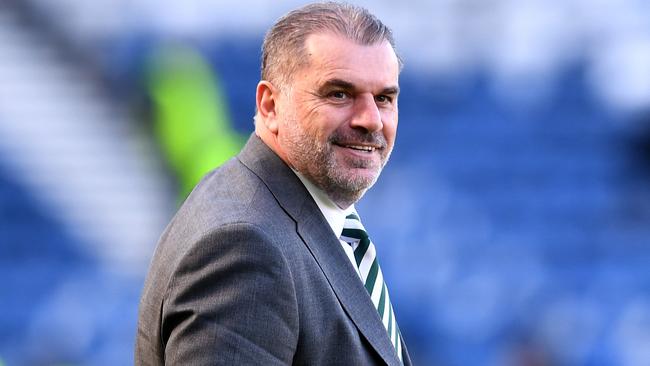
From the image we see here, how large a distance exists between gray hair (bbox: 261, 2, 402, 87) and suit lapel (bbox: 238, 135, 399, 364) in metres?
0.13

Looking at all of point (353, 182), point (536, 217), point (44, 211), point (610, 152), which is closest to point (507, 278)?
point (536, 217)

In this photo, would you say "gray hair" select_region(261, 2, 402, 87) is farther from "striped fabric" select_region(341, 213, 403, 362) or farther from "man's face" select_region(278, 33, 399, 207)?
"striped fabric" select_region(341, 213, 403, 362)

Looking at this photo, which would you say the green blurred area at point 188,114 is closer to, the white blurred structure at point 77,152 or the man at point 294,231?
the white blurred structure at point 77,152

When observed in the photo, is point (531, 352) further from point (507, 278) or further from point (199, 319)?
point (199, 319)

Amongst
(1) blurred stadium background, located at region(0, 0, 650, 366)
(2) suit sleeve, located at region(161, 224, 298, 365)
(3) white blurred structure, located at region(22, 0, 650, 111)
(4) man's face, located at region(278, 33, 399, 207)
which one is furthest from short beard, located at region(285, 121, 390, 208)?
(3) white blurred structure, located at region(22, 0, 650, 111)

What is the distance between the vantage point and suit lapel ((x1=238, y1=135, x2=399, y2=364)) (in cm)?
159

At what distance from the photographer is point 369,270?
1.75 m

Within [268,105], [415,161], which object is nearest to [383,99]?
[268,105]

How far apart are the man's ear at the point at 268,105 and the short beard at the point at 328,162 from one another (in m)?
0.04

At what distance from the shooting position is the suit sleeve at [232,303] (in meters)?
1.42

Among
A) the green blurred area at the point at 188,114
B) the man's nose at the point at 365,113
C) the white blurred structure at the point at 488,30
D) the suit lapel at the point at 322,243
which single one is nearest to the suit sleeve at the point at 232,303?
the suit lapel at the point at 322,243

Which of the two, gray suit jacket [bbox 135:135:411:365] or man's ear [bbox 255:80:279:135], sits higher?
man's ear [bbox 255:80:279:135]

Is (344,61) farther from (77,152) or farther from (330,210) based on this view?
(77,152)

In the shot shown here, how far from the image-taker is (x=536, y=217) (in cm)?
581
